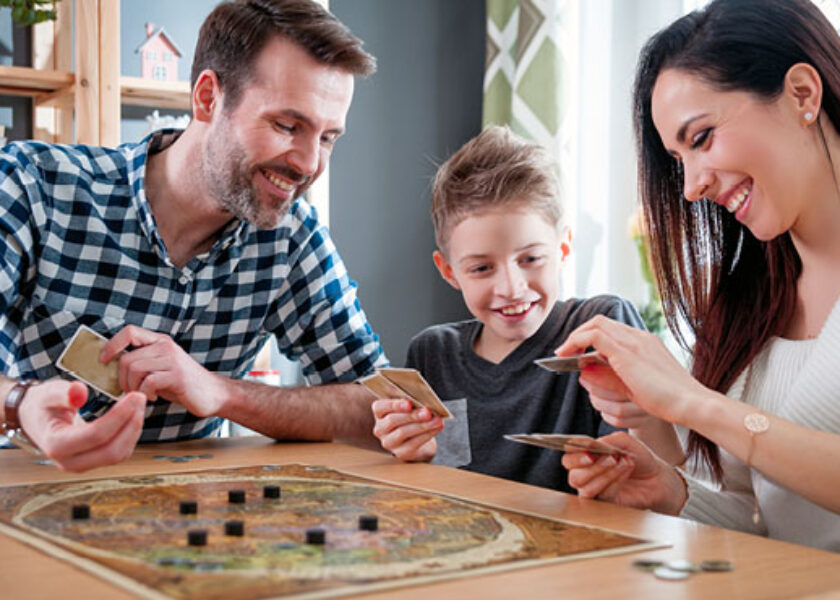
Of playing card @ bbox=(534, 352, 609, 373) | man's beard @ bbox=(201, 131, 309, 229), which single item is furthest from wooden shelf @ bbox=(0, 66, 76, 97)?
playing card @ bbox=(534, 352, 609, 373)

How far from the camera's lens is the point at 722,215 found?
1.77m

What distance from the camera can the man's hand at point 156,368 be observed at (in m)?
1.71

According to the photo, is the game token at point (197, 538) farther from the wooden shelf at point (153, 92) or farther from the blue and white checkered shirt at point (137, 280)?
the wooden shelf at point (153, 92)

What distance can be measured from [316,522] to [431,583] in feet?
0.87

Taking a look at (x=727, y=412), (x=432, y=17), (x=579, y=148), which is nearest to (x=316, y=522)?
(x=727, y=412)

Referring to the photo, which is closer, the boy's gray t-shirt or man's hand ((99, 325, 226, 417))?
man's hand ((99, 325, 226, 417))

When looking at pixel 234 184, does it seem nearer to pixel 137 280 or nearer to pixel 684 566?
pixel 137 280

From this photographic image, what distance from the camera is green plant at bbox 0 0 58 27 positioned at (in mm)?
3104

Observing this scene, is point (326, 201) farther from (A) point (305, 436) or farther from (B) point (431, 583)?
(B) point (431, 583)

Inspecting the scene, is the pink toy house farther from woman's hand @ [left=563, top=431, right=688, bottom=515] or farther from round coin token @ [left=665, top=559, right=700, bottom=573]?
round coin token @ [left=665, top=559, right=700, bottom=573]

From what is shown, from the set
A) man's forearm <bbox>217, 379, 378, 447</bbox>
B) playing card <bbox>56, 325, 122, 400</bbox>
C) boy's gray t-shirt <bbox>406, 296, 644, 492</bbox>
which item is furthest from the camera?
boy's gray t-shirt <bbox>406, 296, 644, 492</bbox>

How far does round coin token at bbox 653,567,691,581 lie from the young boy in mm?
1058

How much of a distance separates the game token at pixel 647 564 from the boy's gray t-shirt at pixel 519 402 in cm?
100

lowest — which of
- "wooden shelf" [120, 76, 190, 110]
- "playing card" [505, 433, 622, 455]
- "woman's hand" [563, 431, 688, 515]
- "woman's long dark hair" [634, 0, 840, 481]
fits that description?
"woman's hand" [563, 431, 688, 515]
